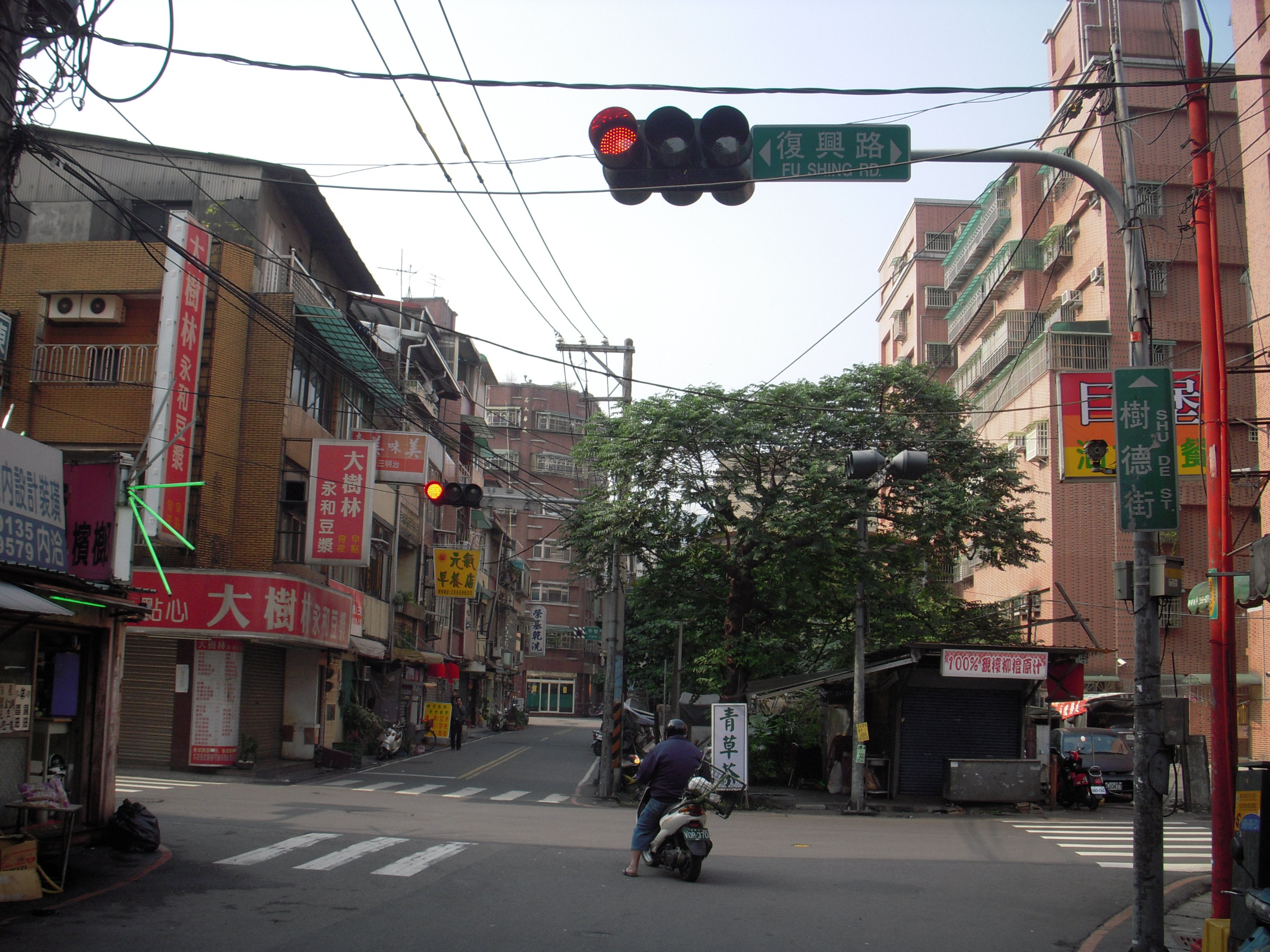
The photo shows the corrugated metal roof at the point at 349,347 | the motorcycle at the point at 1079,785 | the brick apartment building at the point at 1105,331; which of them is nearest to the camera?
the motorcycle at the point at 1079,785

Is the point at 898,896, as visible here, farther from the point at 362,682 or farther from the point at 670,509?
the point at 362,682

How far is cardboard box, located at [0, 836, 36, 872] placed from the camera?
8.50 m

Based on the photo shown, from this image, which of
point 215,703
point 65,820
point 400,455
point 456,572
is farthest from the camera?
point 456,572

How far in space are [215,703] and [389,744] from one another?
23.8 ft

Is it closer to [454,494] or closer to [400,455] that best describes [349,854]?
[454,494]

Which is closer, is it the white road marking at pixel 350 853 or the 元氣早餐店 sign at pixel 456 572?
the white road marking at pixel 350 853

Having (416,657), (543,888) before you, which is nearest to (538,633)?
(416,657)

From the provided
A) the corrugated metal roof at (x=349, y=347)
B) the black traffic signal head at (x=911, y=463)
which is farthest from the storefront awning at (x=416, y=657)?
the black traffic signal head at (x=911, y=463)

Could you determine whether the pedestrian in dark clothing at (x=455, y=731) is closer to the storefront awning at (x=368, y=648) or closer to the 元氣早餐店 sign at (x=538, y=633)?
the storefront awning at (x=368, y=648)

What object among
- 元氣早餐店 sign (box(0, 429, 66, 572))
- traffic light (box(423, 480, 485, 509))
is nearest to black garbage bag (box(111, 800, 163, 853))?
元氣早餐店 sign (box(0, 429, 66, 572))

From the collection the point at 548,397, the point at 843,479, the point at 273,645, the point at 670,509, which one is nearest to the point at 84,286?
the point at 273,645

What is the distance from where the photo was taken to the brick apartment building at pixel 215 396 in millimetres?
22547

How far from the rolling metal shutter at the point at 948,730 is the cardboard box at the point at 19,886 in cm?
1771

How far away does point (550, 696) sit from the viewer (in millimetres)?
85250
